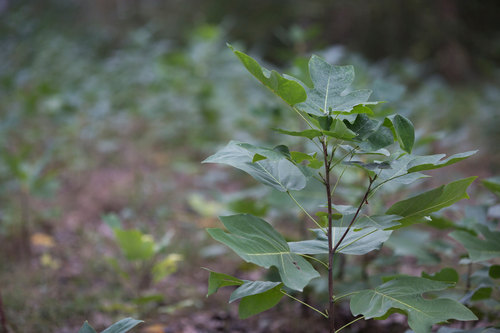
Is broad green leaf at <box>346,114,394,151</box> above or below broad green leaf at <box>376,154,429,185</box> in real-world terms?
above

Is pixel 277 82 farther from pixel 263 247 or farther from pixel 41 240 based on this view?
pixel 41 240

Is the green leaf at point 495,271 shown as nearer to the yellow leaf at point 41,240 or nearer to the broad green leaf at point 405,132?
the broad green leaf at point 405,132

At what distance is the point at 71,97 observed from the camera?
3.91m

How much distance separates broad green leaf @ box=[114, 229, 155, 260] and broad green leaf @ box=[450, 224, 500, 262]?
1.24 m

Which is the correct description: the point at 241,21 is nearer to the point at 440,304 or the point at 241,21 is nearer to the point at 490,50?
the point at 490,50

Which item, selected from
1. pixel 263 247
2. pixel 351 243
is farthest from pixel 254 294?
pixel 351 243

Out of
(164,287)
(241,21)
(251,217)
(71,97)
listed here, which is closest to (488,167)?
(164,287)

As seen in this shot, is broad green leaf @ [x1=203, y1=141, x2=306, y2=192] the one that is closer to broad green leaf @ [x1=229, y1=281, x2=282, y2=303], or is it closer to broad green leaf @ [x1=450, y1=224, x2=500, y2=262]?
broad green leaf @ [x1=229, y1=281, x2=282, y2=303]

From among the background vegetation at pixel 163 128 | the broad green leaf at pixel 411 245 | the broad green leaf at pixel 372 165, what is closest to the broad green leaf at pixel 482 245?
the background vegetation at pixel 163 128

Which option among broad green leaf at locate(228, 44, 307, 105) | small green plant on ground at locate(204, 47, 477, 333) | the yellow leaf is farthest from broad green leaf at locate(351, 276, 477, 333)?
the yellow leaf

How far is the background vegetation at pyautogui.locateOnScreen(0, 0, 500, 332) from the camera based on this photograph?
217cm

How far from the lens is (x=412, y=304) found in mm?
1039

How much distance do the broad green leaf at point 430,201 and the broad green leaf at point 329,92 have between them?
31 centimetres

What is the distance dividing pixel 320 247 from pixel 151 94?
4.87 metres
